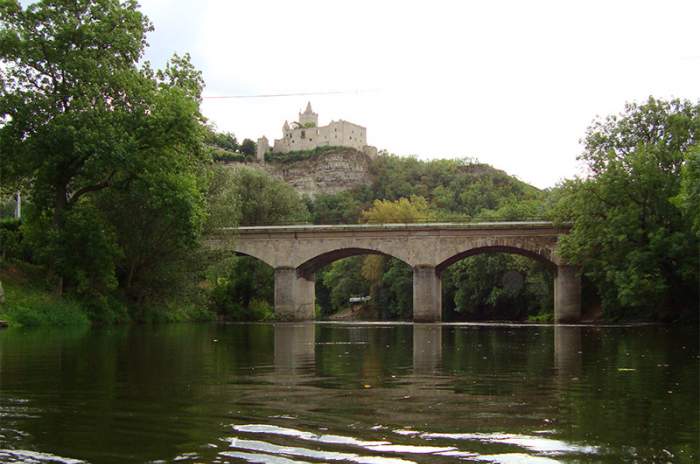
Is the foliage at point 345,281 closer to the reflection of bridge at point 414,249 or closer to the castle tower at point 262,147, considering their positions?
the reflection of bridge at point 414,249

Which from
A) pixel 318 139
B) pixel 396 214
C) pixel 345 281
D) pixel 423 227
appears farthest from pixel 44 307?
pixel 318 139

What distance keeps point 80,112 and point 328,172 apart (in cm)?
9674

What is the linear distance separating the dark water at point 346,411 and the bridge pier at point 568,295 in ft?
101

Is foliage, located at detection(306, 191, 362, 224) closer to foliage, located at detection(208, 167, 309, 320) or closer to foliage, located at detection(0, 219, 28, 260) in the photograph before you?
foliage, located at detection(208, 167, 309, 320)

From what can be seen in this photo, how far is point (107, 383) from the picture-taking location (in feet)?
30.2

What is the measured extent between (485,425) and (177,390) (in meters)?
3.63

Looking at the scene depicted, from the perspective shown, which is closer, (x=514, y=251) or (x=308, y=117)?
(x=514, y=251)

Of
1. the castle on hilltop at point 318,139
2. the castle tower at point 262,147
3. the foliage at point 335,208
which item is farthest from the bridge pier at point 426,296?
the castle tower at point 262,147

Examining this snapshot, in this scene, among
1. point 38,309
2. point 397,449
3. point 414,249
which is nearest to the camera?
point 397,449

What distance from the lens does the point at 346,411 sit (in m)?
7.07

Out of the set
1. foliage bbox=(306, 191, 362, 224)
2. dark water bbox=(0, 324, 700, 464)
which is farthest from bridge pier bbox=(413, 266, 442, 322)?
foliage bbox=(306, 191, 362, 224)

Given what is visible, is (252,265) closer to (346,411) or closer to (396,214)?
(396,214)

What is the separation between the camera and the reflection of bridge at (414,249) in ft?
143

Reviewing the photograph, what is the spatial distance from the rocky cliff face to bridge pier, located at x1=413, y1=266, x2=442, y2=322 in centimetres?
7599
